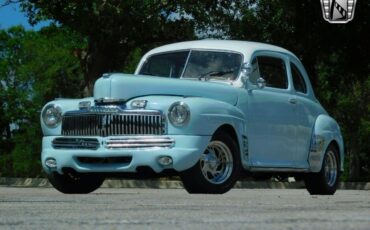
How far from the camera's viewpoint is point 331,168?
1240cm

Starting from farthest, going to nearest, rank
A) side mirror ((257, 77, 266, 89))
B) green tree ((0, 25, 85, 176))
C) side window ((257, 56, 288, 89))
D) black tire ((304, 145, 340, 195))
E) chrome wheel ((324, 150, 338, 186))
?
green tree ((0, 25, 85, 176)), chrome wheel ((324, 150, 338, 186)), black tire ((304, 145, 340, 195)), side window ((257, 56, 288, 89)), side mirror ((257, 77, 266, 89))

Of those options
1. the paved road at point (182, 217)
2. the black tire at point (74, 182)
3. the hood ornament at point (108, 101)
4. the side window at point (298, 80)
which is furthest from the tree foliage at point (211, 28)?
the paved road at point (182, 217)

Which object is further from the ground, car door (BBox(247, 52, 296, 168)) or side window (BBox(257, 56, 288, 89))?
side window (BBox(257, 56, 288, 89))

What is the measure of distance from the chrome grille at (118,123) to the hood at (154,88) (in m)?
0.24

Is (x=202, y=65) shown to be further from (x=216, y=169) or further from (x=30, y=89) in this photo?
(x=30, y=89)

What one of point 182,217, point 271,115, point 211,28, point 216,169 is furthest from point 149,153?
point 211,28

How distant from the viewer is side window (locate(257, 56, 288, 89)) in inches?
448

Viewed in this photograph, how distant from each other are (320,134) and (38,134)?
36504 millimetres

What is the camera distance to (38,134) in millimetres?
46969

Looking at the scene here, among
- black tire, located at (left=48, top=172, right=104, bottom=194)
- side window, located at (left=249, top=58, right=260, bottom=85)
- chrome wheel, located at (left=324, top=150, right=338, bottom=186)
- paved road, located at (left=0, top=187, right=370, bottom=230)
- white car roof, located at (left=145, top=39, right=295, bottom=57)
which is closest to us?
paved road, located at (left=0, top=187, right=370, bottom=230)

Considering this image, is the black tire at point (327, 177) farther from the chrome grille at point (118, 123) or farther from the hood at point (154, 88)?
the chrome grille at point (118, 123)

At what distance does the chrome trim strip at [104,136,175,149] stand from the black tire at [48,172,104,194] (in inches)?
50.4

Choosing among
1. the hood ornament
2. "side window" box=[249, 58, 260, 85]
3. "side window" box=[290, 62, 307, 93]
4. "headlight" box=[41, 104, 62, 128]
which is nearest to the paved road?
the hood ornament

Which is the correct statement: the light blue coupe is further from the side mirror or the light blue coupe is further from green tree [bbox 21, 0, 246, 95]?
green tree [bbox 21, 0, 246, 95]
